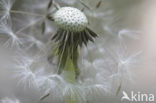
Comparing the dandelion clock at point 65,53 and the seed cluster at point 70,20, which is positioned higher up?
the seed cluster at point 70,20

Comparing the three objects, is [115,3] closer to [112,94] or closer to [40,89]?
[112,94]

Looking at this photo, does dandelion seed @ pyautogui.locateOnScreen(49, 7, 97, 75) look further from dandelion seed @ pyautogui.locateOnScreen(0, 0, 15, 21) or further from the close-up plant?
dandelion seed @ pyautogui.locateOnScreen(0, 0, 15, 21)

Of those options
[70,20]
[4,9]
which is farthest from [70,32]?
[4,9]

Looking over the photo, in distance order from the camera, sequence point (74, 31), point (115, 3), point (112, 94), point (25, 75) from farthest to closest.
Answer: point (115, 3) < point (112, 94) < point (25, 75) < point (74, 31)

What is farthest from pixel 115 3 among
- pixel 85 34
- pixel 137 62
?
pixel 85 34

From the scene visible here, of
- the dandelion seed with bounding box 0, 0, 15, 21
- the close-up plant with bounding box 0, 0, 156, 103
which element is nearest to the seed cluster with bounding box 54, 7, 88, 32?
the close-up plant with bounding box 0, 0, 156, 103

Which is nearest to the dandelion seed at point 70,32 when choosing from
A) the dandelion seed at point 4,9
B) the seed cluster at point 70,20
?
the seed cluster at point 70,20

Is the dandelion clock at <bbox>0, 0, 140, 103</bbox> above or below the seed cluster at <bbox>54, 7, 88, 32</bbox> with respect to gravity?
below

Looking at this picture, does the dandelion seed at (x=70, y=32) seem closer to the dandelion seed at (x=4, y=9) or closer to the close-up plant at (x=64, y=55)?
the close-up plant at (x=64, y=55)

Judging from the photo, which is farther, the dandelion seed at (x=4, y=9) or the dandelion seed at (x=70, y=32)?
the dandelion seed at (x=4, y=9)
